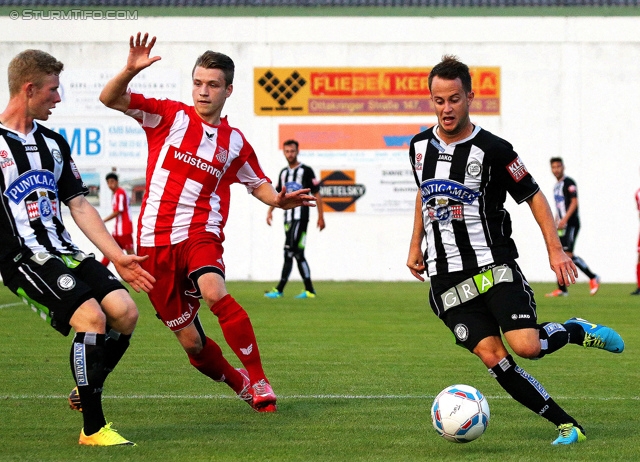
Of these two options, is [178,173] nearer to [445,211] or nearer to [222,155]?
[222,155]

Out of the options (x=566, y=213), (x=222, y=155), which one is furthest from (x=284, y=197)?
(x=566, y=213)

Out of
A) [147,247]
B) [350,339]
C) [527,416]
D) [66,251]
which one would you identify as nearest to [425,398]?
[527,416]

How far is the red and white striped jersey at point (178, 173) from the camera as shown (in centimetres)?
632

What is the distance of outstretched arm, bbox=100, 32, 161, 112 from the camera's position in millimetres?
5551

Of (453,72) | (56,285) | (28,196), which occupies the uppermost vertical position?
(453,72)

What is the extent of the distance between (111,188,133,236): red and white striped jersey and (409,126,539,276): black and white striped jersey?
1479 cm

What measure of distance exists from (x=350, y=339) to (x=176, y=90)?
13.9 metres

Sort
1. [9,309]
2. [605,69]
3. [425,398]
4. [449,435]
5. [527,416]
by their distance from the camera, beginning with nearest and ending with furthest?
[449,435], [527,416], [425,398], [9,309], [605,69]

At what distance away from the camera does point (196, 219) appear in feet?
20.8

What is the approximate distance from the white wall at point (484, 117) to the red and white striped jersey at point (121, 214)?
12.3ft

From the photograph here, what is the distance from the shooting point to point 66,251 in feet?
17.4

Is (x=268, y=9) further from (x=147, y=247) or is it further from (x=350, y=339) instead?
(x=147, y=247)

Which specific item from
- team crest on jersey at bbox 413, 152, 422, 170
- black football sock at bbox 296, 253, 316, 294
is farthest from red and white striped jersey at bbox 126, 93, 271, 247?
black football sock at bbox 296, 253, 316, 294

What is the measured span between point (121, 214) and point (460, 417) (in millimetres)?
15655
